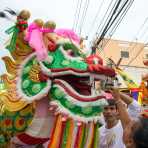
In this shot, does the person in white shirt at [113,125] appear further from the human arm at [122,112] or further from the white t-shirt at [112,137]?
the human arm at [122,112]

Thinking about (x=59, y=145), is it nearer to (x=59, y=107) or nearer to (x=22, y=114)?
(x=59, y=107)

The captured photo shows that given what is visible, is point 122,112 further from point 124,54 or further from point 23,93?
point 124,54

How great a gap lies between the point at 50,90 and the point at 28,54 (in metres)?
0.40

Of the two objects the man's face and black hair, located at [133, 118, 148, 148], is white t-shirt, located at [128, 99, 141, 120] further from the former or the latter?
black hair, located at [133, 118, 148, 148]

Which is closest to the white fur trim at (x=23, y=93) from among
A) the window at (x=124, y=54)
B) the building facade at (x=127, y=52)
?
the building facade at (x=127, y=52)

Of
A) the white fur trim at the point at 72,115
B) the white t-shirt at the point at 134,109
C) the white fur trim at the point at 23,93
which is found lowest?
the white fur trim at the point at 72,115

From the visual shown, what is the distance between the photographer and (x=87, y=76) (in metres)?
2.83

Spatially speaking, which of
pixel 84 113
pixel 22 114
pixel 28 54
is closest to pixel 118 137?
pixel 84 113

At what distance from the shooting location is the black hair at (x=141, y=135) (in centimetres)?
149

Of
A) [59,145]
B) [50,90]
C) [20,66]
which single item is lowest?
[59,145]

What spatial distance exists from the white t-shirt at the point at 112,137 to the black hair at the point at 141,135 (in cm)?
169

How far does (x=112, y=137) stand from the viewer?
10.6ft

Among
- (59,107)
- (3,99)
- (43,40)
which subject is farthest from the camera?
(3,99)

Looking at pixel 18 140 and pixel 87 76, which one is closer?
pixel 87 76
